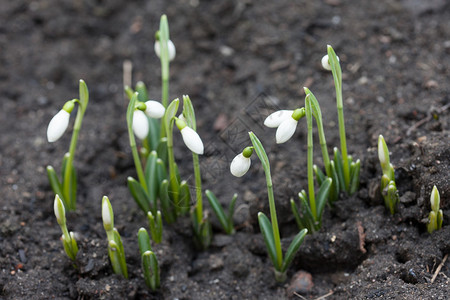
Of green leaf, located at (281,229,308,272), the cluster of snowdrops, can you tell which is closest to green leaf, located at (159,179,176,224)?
the cluster of snowdrops

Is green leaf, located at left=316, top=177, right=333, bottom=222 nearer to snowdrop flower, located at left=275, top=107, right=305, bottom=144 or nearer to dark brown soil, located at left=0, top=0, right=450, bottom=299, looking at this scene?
dark brown soil, located at left=0, top=0, right=450, bottom=299

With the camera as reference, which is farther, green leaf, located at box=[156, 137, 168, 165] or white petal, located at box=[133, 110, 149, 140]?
green leaf, located at box=[156, 137, 168, 165]

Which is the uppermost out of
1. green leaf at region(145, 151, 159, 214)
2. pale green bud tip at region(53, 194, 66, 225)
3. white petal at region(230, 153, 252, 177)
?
white petal at region(230, 153, 252, 177)

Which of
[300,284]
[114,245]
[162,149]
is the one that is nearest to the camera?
[114,245]

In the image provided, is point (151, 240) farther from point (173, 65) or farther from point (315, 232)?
point (173, 65)

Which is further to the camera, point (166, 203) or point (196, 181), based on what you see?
point (166, 203)

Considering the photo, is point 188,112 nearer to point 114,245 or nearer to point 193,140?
point 193,140

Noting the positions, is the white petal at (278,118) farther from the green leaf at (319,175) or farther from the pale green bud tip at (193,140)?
the green leaf at (319,175)

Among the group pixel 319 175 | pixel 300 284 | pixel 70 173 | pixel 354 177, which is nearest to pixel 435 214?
pixel 354 177

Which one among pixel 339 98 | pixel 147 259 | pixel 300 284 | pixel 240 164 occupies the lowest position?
pixel 300 284
